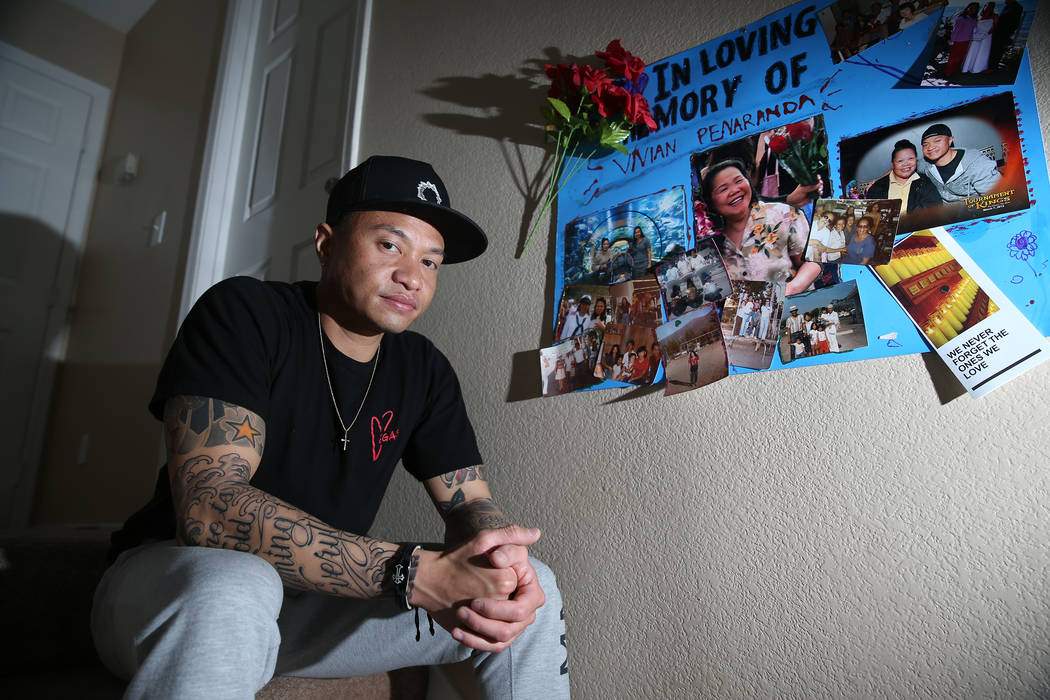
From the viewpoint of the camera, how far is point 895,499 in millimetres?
899

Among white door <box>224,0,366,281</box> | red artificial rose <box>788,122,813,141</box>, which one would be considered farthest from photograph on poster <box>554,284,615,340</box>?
white door <box>224,0,366,281</box>

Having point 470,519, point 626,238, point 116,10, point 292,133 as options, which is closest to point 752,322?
point 626,238

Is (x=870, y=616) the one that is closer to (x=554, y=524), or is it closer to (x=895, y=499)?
(x=895, y=499)

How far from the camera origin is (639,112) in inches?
48.6

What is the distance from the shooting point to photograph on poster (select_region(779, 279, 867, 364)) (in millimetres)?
969

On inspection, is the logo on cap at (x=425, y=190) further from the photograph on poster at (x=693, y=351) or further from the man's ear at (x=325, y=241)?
the photograph on poster at (x=693, y=351)

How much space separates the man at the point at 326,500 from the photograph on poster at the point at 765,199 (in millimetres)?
489

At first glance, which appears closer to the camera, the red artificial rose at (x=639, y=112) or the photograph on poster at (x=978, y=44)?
the photograph on poster at (x=978, y=44)

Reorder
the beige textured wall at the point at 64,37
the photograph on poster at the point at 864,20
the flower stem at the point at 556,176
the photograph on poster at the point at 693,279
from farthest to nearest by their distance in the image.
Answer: the beige textured wall at the point at 64,37 < the flower stem at the point at 556,176 < the photograph on poster at the point at 693,279 < the photograph on poster at the point at 864,20

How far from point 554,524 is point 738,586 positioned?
366 mm

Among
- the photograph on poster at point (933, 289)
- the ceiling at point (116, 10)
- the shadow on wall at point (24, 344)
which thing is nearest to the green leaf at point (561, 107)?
the photograph on poster at point (933, 289)

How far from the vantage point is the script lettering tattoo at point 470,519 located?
1.06m

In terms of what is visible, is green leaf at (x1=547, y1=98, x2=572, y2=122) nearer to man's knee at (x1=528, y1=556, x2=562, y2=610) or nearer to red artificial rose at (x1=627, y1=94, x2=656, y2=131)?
red artificial rose at (x1=627, y1=94, x2=656, y2=131)

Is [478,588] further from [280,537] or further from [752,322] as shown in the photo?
[752,322]
